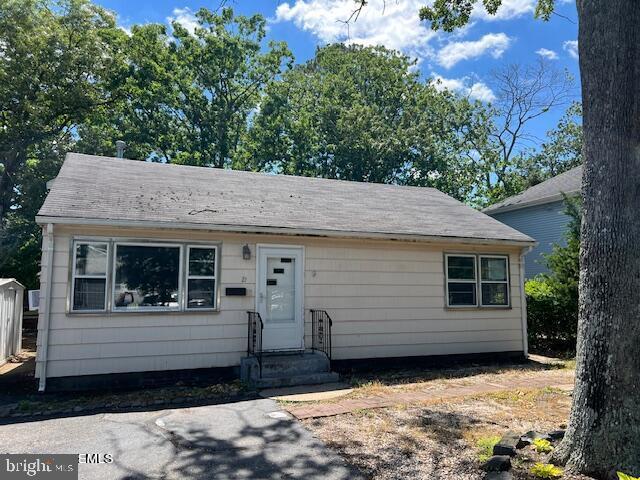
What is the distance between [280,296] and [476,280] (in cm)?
433

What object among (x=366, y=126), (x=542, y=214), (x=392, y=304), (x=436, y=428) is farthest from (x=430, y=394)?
(x=366, y=126)

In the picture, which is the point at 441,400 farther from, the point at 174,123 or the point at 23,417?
the point at 174,123

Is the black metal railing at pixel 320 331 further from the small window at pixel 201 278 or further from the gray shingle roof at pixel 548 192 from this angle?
the gray shingle roof at pixel 548 192

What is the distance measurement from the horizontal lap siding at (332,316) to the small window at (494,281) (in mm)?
181

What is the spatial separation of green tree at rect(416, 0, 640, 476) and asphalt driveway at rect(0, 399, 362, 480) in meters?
2.02

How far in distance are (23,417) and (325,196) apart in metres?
7.14

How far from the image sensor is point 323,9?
809 cm

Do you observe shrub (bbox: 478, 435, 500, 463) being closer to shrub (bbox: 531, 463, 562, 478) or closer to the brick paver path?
shrub (bbox: 531, 463, 562, 478)

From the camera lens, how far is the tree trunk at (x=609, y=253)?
3.67 meters

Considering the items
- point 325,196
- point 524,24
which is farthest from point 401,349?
point 524,24

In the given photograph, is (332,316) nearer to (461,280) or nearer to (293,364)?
(293,364)

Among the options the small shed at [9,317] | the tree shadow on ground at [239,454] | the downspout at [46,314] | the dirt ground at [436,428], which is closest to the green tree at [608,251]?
the dirt ground at [436,428]

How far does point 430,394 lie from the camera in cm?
696

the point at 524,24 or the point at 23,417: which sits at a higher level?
the point at 524,24
